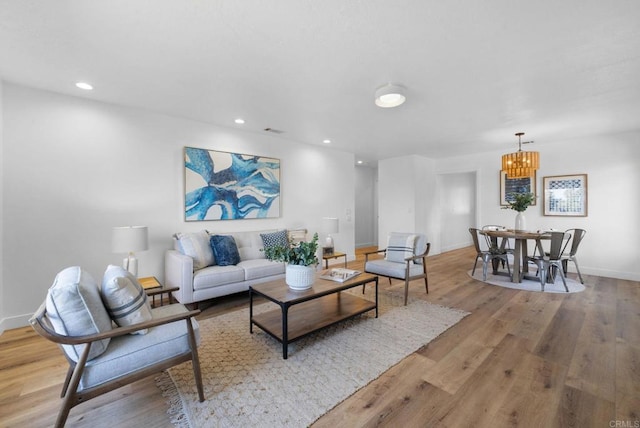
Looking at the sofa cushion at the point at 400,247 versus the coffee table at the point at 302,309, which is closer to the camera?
the coffee table at the point at 302,309

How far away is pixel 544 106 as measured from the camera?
3334 mm

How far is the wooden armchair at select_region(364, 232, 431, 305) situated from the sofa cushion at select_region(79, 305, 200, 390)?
2.35 meters

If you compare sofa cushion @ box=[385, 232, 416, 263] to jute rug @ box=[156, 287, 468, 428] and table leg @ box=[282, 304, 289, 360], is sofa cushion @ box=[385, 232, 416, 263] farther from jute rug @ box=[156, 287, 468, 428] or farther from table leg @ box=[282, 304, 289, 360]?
table leg @ box=[282, 304, 289, 360]

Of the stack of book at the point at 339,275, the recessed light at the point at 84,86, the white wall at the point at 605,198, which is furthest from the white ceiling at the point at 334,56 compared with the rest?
the stack of book at the point at 339,275

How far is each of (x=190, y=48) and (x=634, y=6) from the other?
307cm

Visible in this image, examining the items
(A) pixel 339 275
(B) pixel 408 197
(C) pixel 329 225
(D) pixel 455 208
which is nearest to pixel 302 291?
(A) pixel 339 275

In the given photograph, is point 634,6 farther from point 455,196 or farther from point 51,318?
point 455,196

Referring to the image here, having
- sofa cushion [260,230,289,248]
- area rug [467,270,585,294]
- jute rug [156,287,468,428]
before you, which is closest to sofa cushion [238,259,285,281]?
sofa cushion [260,230,289,248]

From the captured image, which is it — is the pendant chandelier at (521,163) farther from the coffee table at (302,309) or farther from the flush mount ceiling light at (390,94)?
the coffee table at (302,309)

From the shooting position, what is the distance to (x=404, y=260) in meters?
3.64

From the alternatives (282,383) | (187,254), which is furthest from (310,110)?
(282,383)

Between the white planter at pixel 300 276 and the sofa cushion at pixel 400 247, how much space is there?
1807 millimetres

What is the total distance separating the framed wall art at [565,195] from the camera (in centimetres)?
489

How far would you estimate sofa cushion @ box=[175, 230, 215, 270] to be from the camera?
337 centimetres
